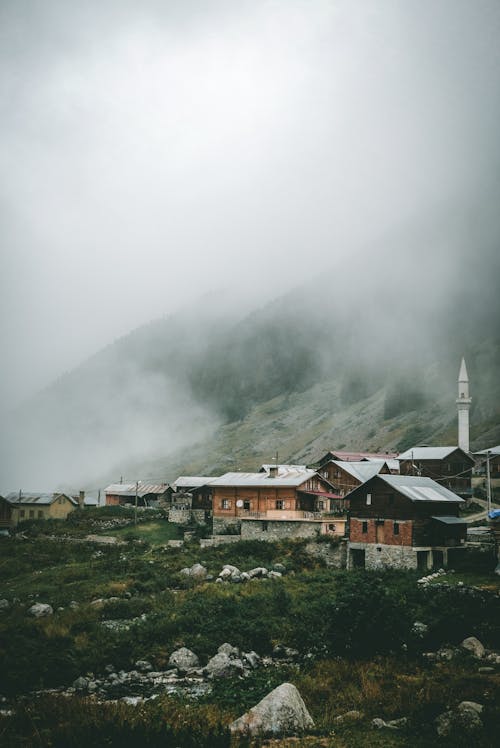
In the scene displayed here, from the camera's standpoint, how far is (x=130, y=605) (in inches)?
1399

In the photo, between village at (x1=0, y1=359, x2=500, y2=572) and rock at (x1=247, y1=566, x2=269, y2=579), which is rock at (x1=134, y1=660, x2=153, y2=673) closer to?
rock at (x1=247, y1=566, x2=269, y2=579)

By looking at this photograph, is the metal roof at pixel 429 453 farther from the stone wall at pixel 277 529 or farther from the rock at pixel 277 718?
the rock at pixel 277 718

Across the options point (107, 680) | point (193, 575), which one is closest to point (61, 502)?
point (193, 575)

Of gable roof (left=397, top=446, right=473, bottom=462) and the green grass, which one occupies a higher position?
gable roof (left=397, top=446, right=473, bottom=462)

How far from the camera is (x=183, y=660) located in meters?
27.0

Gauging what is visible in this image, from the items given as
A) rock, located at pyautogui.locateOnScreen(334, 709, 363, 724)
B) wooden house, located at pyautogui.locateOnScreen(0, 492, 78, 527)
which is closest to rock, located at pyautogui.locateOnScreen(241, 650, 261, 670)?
rock, located at pyautogui.locateOnScreen(334, 709, 363, 724)

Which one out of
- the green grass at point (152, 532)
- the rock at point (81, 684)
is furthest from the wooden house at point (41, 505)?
the rock at point (81, 684)

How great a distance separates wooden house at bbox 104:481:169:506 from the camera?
93262 millimetres

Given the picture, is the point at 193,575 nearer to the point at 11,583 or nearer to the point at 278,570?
the point at 278,570

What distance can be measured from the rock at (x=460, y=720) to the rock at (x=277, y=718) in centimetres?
388

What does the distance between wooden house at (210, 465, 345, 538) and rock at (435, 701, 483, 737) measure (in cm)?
3625

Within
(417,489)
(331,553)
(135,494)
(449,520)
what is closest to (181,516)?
(135,494)

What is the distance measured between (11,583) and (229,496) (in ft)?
79.2

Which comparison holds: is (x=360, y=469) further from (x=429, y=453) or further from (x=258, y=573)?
(x=258, y=573)
